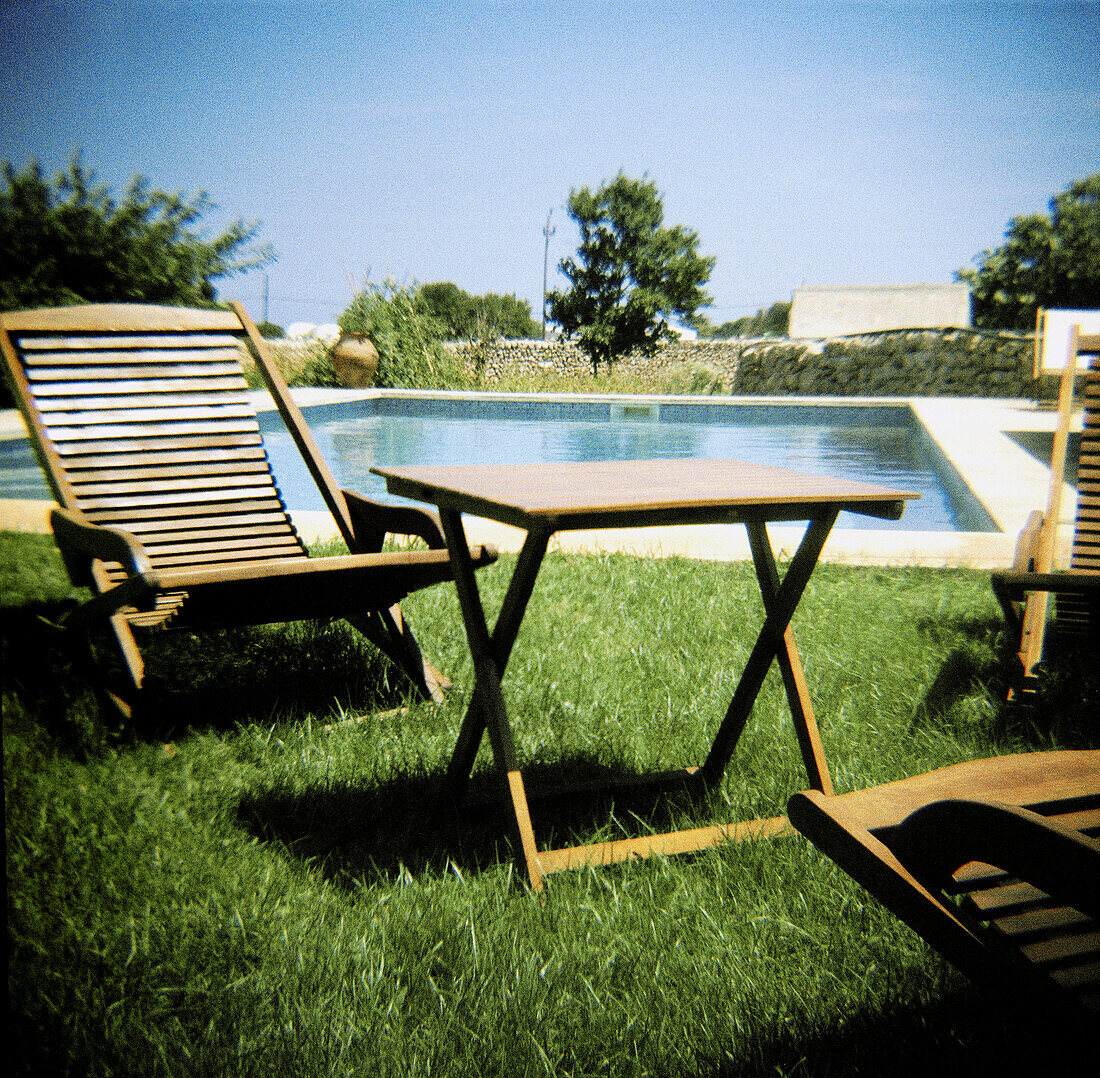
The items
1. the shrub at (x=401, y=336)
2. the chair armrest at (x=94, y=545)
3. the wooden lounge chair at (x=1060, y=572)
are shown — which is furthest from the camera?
the shrub at (x=401, y=336)

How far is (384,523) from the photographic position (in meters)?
2.54

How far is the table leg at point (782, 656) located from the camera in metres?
1.80

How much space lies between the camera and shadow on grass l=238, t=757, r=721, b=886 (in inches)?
69.1

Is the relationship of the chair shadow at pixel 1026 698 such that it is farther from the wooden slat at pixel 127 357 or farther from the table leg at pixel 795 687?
the wooden slat at pixel 127 357

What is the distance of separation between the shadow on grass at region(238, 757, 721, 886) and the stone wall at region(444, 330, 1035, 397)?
14969 millimetres

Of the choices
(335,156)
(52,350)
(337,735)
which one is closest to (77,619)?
(337,735)

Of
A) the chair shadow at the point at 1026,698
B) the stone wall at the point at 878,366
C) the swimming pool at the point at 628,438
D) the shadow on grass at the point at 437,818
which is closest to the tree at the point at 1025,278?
the stone wall at the point at 878,366

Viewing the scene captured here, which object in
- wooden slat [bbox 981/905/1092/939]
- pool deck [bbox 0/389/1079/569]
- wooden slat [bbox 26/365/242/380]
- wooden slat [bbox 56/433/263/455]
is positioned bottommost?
pool deck [bbox 0/389/1079/569]

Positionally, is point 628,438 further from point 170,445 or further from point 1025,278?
point 1025,278

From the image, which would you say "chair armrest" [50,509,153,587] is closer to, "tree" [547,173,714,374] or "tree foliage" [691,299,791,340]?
"tree" [547,173,714,374]

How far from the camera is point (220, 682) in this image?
2.64 m

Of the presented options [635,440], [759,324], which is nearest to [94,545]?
[635,440]

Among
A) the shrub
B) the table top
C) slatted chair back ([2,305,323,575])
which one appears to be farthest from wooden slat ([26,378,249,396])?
the shrub

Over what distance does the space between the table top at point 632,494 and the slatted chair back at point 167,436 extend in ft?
3.88
